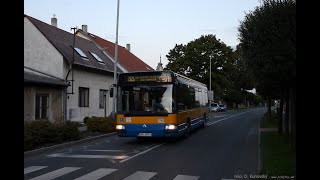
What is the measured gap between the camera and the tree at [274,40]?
11531 millimetres

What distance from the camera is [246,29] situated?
15.2 metres

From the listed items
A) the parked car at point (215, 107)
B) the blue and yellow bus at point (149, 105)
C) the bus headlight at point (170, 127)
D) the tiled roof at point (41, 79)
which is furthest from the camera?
the parked car at point (215, 107)

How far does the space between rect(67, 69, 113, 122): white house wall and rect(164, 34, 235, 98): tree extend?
40.1 m

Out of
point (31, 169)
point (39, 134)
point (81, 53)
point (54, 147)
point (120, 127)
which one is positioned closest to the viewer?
point (31, 169)

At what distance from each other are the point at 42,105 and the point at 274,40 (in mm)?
17888

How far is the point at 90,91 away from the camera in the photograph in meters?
31.9

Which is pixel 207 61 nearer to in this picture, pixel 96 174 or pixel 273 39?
pixel 273 39

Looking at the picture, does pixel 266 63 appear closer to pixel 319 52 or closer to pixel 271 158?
pixel 271 158

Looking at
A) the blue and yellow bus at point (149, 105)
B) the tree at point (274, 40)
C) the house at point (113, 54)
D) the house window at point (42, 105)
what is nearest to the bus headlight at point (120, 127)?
the blue and yellow bus at point (149, 105)

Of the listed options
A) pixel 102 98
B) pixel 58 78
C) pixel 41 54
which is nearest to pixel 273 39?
pixel 58 78

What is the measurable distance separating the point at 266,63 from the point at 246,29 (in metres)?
2.27

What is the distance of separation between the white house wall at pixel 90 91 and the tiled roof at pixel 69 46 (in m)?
0.73

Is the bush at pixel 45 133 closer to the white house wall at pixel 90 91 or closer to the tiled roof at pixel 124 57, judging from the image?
the white house wall at pixel 90 91

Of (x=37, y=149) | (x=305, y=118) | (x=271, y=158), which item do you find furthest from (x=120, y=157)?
(x=305, y=118)
